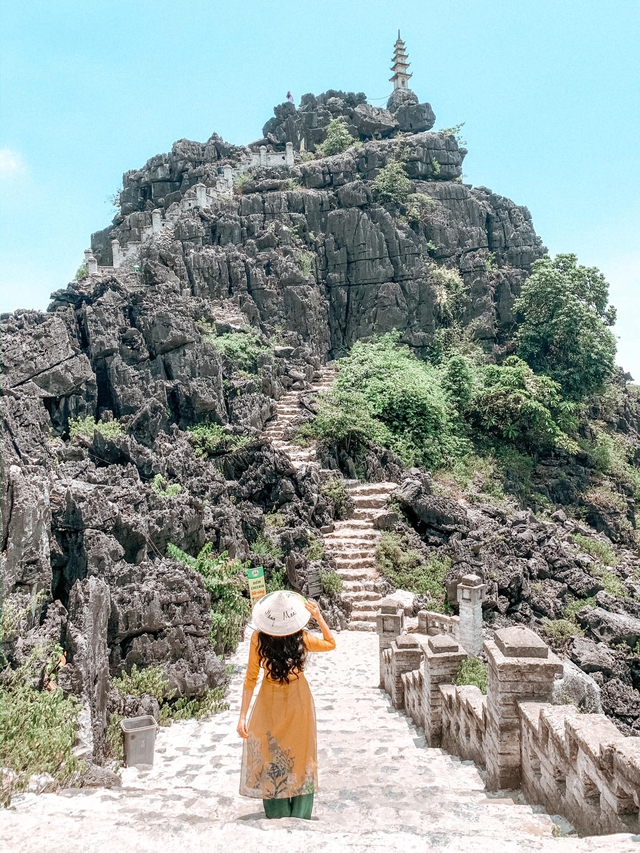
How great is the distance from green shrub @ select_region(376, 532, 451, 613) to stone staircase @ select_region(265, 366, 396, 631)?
322 millimetres

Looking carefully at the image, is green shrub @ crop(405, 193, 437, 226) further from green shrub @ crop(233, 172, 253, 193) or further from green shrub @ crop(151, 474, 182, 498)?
green shrub @ crop(151, 474, 182, 498)

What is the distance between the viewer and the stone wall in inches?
125

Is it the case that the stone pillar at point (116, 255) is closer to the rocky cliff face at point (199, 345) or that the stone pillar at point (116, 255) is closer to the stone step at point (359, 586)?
the rocky cliff face at point (199, 345)

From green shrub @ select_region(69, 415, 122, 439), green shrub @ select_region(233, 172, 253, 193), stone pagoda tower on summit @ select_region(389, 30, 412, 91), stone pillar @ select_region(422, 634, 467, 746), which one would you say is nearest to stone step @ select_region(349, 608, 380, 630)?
stone pillar @ select_region(422, 634, 467, 746)

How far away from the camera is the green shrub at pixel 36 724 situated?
4283mm

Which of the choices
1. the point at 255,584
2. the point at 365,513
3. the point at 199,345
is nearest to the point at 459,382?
the point at 365,513

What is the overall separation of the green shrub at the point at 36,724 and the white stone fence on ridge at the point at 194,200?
20823 mm

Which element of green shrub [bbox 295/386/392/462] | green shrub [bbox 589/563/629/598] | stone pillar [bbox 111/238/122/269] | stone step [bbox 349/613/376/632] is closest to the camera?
stone step [bbox 349/613/376/632]

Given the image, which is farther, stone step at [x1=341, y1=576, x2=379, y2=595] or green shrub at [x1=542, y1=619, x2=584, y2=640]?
stone step at [x1=341, y1=576, x2=379, y2=595]

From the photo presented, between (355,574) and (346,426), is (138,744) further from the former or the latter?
(346,426)

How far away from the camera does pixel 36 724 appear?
484 cm

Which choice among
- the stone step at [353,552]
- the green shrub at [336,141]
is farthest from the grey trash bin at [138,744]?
the green shrub at [336,141]

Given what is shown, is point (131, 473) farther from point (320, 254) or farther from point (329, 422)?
point (320, 254)

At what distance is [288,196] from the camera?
28.1 metres
